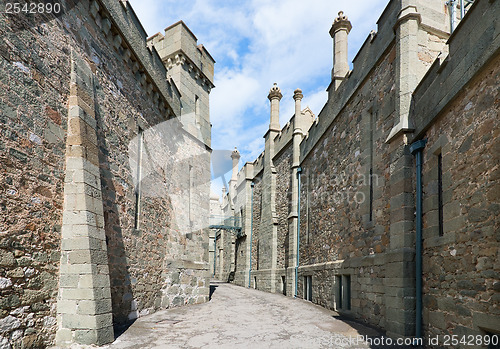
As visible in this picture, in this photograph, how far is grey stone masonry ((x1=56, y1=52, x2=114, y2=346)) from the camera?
5.64 meters

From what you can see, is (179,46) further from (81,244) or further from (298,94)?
(81,244)

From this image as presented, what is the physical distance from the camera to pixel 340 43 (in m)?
13.9

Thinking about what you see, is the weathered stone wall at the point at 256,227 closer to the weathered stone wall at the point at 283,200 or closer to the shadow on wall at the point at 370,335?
the weathered stone wall at the point at 283,200

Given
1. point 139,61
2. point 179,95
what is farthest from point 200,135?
point 139,61

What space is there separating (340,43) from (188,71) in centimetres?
577

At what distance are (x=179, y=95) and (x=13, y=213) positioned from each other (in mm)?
8613

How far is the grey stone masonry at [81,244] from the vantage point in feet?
18.5

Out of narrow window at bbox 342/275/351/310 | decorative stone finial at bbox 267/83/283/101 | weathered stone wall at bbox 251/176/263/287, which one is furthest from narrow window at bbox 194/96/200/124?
weathered stone wall at bbox 251/176/263/287

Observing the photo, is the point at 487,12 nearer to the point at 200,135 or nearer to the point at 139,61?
the point at 139,61

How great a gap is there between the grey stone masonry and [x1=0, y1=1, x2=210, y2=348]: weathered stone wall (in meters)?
0.12

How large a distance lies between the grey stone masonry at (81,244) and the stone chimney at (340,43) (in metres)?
9.64

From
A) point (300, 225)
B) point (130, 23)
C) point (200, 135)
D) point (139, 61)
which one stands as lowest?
point (300, 225)

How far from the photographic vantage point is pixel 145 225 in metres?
9.52

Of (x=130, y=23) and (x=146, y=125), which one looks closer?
(x=130, y=23)
